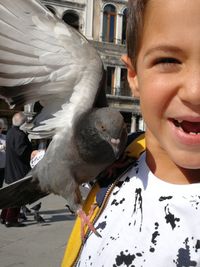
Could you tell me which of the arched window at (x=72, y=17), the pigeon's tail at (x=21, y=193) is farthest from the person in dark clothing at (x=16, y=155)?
the arched window at (x=72, y=17)

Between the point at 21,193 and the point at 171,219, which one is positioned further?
the point at 21,193

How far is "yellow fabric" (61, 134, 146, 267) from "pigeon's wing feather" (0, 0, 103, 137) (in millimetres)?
480

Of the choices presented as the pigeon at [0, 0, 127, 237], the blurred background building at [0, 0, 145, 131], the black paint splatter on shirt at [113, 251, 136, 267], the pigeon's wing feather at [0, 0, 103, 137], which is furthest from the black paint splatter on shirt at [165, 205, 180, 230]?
the blurred background building at [0, 0, 145, 131]

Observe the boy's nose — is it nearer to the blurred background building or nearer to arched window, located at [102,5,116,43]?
the blurred background building

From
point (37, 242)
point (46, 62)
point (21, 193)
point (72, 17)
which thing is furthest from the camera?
point (72, 17)

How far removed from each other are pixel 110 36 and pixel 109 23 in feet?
2.75

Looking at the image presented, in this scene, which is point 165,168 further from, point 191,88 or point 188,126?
point 191,88

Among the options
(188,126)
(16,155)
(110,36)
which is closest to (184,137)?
(188,126)

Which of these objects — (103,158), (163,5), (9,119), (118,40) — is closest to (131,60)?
(163,5)

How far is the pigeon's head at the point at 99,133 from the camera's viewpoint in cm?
169

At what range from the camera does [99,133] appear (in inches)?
71.1

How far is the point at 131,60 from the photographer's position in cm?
113

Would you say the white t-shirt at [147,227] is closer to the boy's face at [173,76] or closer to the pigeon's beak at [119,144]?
the boy's face at [173,76]

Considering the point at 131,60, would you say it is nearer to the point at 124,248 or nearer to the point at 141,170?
the point at 141,170
